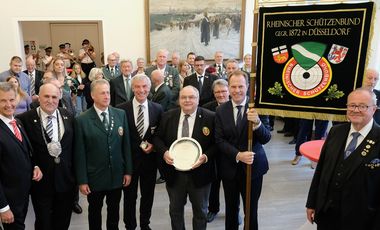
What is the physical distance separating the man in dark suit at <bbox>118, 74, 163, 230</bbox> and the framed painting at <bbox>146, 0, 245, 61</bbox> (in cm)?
468

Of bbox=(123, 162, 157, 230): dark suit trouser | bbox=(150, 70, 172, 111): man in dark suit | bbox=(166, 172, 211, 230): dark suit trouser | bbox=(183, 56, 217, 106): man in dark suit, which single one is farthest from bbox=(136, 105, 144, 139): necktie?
bbox=(183, 56, 217, 106): man in dark suit

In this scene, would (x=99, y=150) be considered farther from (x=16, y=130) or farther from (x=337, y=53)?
(x=337, y=53)

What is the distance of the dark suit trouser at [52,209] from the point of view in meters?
2.73

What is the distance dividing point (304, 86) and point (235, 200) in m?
1.24

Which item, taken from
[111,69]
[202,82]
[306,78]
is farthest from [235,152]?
[111,69]

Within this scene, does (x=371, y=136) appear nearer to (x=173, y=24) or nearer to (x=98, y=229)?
(x=98, y=229)

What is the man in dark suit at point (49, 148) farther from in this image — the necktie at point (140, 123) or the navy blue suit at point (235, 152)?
the navy blue suit at point (235, 152)

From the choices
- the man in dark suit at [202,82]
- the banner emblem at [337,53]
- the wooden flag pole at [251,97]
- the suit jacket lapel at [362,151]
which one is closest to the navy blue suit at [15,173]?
A: the wooden flag pole at [251,97]

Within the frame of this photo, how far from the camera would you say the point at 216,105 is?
3.68 m

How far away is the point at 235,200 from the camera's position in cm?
303

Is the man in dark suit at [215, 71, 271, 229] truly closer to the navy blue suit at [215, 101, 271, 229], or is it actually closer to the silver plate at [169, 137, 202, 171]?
the navy blue suit at [215, 101, 271, 229]

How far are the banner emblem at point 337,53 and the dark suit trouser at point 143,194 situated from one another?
1.96 meters

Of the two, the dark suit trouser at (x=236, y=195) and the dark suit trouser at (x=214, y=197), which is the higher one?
the dark suit trouser at (x=236, y=195)

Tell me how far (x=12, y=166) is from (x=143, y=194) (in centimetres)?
133
